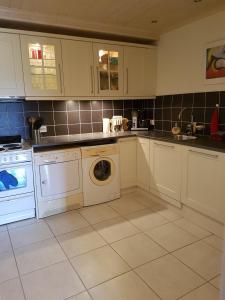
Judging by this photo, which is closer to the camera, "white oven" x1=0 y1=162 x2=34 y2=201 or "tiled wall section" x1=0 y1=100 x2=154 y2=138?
"white oven" x1=0 y1=162 x2=34 y2=201

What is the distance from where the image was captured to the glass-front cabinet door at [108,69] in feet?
9.70

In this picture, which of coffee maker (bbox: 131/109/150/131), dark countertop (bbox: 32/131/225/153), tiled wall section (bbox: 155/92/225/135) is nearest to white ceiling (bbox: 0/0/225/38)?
tiled wall section (bbox: 155/92/225/135)

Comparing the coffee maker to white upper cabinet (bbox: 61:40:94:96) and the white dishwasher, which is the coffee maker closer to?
white upper cabinet (bbox: 61:40:94:96)

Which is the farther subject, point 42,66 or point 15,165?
point 42,66

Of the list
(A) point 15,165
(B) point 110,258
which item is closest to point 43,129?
(A) point 15,165

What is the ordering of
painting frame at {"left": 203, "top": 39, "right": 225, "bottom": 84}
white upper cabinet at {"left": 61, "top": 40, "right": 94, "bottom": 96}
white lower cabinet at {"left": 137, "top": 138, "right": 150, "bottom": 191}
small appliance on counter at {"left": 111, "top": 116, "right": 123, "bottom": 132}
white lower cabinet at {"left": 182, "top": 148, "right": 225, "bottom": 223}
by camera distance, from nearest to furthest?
white lower cabinet at {"left": 182, "top": 148, "right": 225, "bottom": 223}
painting frame at {"left": 203, "top": 39, "right": 225, "bottom": 84}
white upper cabinet at {"left": 61, "top": 40, "right": 94, "bottom": 96}
white lower cabinet at {"left": 137, "top": 138, "right": 150, "bottom": 191}
small appliance on counter at {"left": 111, "top": 116, "right": 123, "bottom": 132}

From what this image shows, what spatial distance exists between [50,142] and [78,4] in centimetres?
144

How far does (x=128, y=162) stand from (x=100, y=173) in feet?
1.42

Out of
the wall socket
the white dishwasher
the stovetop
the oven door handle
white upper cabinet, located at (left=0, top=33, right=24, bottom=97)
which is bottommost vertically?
the white dishwasher

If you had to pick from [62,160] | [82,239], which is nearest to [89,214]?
[82,239]

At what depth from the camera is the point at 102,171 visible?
298cm

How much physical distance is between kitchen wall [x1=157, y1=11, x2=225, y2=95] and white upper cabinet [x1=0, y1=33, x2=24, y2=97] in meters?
1.93

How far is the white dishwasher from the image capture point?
2.53m

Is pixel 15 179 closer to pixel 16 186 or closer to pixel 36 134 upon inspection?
→ pixel 16 186
